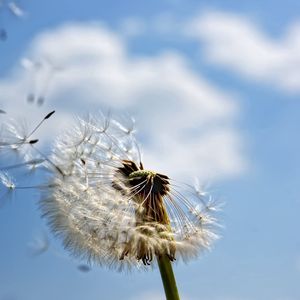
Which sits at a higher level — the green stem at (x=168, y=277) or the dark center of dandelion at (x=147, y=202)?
the dark center of dandelion at (x=147, y=202)

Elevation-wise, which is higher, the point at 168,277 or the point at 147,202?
the point at 147,202

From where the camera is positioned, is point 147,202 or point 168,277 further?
point 147,202

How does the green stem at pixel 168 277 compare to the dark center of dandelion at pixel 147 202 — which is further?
the dark center of dandelion at pixel 147 202

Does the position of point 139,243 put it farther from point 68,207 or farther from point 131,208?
point 68,207

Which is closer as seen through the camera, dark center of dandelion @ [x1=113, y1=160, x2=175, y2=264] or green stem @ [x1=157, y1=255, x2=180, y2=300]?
green stem @ [x1=157, y1=255, x2=180, y2=300]
